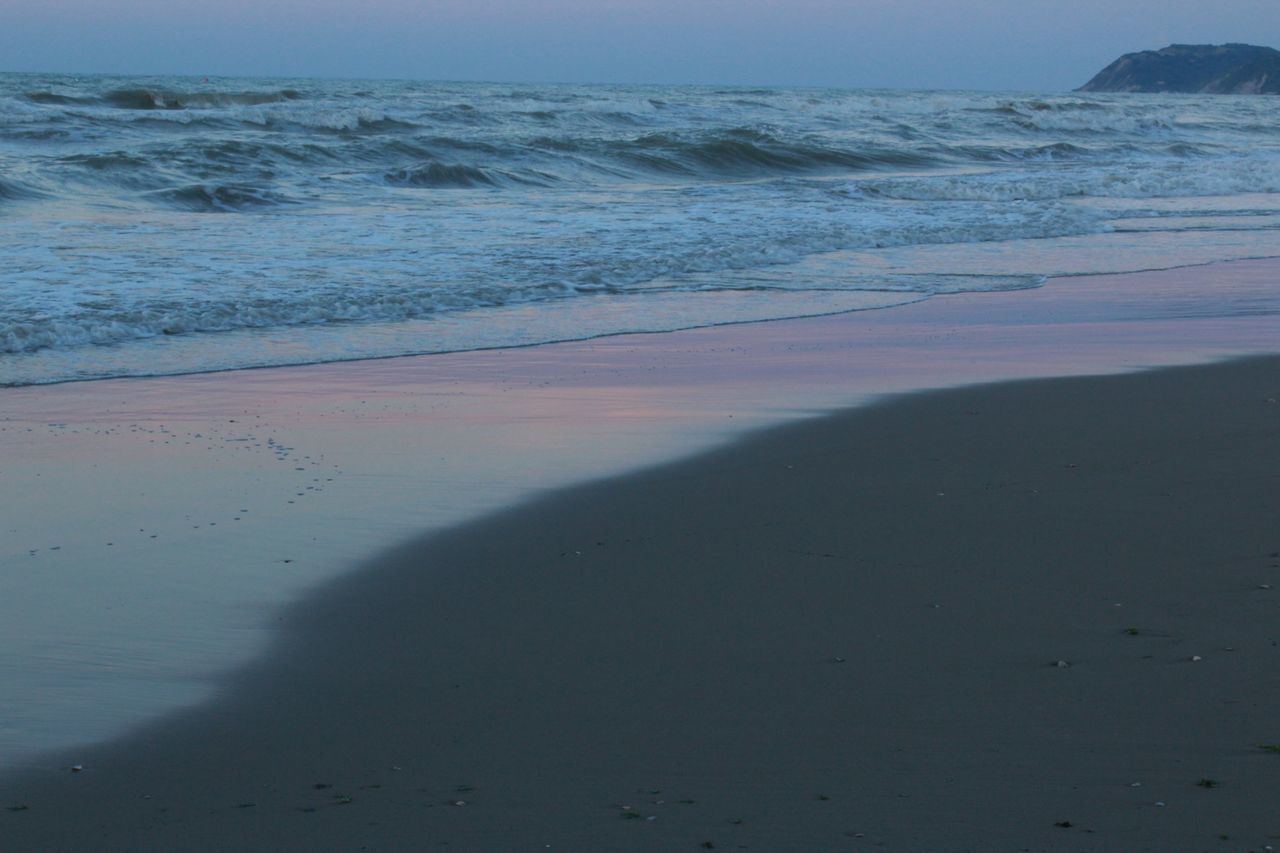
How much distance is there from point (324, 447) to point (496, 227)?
8.40 meters

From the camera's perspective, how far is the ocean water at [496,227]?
8.45m

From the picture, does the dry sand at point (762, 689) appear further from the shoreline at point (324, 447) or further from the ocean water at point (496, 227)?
the ocean water at point (496, 227)

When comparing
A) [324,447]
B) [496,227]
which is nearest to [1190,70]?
[496,227]

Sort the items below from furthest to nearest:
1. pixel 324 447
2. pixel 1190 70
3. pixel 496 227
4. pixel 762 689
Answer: pixel 1190 70 → pixel 496 227 → pixel 324 447 → pixel 762 689

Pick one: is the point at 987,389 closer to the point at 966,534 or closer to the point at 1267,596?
the point at 966,534

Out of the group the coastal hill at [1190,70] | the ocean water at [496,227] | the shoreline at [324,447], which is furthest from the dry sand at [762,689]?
the coastal hill at [1190,70]

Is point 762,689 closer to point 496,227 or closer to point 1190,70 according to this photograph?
point 496,227

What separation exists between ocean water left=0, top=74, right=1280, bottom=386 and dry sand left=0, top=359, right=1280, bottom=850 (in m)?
3.85

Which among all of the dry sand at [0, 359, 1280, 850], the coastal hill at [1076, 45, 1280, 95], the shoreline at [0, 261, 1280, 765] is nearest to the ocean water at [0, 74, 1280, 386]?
the shoreline at [0, 261, 1280, 765]

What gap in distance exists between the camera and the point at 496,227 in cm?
1356

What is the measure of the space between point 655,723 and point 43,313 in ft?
20.9

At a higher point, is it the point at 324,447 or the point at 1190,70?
the point at 1190,70

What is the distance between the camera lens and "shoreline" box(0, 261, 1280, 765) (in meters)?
3.39

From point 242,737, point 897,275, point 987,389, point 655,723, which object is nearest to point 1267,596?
point 655,723
